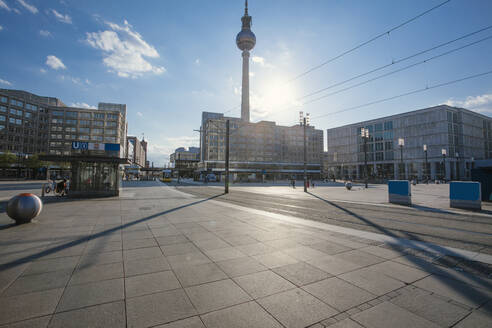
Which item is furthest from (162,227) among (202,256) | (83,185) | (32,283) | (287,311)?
(83,185)

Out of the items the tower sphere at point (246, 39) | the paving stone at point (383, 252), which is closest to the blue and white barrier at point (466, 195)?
the paving stone at point (383, 252)

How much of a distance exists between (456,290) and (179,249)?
5286 mm

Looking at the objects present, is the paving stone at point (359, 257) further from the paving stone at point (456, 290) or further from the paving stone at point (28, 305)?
the paving stone at point (28, 305)

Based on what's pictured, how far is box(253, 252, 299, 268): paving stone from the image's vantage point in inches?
178

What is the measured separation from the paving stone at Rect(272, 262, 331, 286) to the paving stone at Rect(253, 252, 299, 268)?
161mm

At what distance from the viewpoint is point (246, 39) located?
104875mm

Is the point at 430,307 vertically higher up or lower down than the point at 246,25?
lower down

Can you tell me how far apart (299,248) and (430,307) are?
282cm

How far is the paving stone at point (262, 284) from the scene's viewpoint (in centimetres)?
340

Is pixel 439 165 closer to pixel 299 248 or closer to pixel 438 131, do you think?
pixel 438 131

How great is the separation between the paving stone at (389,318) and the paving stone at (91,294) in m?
3.28

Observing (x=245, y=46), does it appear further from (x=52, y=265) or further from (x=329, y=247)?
(x=52, y=265)

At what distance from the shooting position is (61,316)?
2734 millimetres

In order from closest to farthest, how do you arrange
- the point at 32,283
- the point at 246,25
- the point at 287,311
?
the point at 287,311 → the point at 32,283 → the point at 246,25
